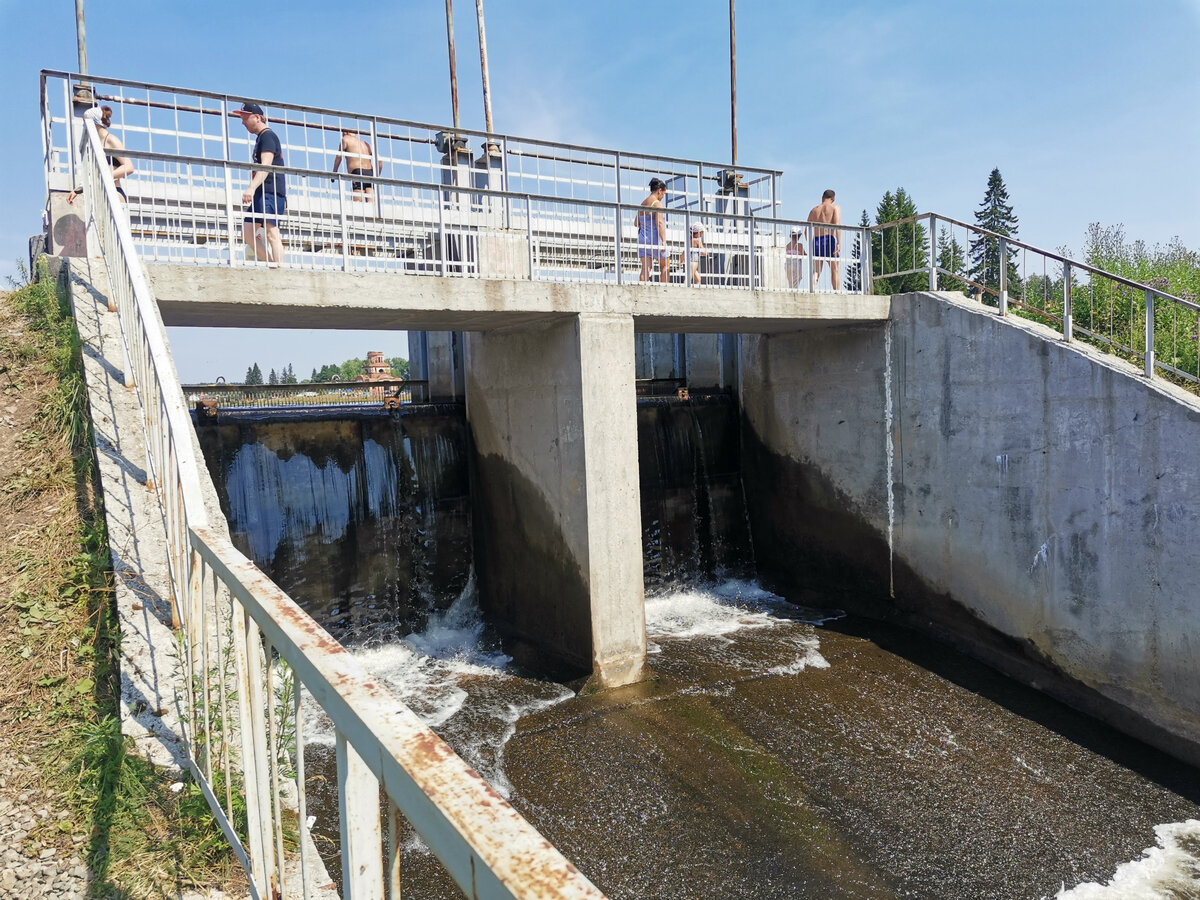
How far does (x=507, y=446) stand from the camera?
10930mm

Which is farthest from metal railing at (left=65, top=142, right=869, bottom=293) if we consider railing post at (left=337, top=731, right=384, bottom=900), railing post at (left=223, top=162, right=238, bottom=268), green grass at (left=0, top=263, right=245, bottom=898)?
railing post at (left=337, top=731, right=384, bottom=900)

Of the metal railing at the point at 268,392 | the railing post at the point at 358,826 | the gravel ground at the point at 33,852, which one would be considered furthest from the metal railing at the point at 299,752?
the metal railing at the point at 268,392

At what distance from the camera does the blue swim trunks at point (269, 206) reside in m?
7.65

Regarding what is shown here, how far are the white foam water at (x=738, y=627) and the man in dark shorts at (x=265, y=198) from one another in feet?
22.7

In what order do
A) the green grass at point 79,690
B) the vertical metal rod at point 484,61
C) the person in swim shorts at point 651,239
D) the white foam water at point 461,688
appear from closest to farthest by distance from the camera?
the green grass at point 79,690 → the white foam water at point 461,688 → the person in swim shorts at point 651,239 → the vertical metal rod at point 484,61

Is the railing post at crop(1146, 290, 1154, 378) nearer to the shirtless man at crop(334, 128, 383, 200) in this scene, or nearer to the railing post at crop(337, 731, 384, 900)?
the shirtless man at crop(334, 128, 383, 200)

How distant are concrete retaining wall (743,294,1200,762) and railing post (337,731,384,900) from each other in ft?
30.2

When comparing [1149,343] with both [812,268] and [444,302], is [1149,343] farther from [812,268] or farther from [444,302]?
[444,302]

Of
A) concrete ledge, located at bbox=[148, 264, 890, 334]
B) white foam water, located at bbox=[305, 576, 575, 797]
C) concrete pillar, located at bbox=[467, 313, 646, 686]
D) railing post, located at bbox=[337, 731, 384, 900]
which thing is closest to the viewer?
railing post, located at bbox=[337, 731, 384, 900]

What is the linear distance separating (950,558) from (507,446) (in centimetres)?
638

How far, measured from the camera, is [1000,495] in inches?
393

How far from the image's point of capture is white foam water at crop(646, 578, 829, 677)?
10.3 metres

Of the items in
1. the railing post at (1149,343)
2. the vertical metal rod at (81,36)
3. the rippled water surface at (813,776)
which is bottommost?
the rippled water surface at (813,776)

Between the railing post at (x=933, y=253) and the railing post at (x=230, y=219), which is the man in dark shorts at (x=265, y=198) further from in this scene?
the railing post at (x=933, y=253)
